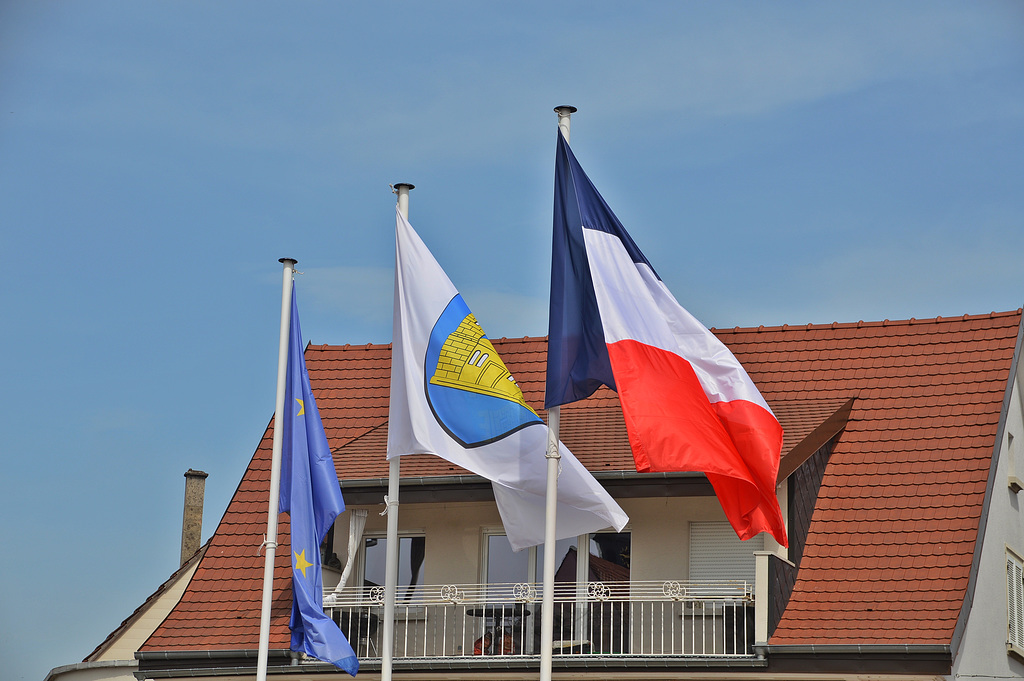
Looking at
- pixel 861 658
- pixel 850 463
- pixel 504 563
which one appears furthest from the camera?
pixel 504 563

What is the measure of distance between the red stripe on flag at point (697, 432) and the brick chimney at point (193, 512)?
2708 centimetres

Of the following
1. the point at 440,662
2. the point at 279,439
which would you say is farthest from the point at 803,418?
the point at 279,439

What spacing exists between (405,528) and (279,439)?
4.72m

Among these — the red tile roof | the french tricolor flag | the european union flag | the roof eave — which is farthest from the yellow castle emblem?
the roof eave

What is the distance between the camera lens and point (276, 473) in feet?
53.3

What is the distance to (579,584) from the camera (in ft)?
61.4

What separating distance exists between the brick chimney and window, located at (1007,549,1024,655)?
24.4m

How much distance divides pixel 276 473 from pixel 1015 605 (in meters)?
10.4

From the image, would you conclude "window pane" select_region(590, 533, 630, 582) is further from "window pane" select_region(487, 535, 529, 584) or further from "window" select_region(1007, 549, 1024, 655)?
"window" select_region(1007, 549, 1024, 655)

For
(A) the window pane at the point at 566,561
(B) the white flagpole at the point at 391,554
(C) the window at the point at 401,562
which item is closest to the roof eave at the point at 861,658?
(A) the window pane at the point at 566,561

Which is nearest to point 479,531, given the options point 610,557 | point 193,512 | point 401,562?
point 401,562

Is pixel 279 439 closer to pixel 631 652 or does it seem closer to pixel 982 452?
pixel 631 652

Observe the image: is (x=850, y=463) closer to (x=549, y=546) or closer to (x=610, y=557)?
(x=610, y=557)

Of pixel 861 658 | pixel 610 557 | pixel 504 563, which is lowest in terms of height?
pixel 861 658
